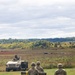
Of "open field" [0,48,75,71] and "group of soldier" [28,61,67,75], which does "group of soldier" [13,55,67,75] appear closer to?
"group of soldier" [28,61,67,75]

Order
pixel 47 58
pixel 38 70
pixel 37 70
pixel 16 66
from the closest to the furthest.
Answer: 1. pixel 37 70
2. pixel 38 70
3. pixel 16 66
4. pixel 47 58

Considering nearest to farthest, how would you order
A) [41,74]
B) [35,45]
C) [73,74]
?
[41,74], [73,74], [35,45]

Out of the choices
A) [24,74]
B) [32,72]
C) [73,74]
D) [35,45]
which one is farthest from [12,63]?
[35,45]

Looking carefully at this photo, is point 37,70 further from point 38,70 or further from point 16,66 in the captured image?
point 16,66

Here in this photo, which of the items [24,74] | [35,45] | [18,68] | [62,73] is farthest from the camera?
[35,45]

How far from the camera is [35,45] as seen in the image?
14550 centimetres

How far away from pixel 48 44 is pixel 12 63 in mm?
108357

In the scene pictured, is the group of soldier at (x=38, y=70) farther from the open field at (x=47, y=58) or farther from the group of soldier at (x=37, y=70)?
the open field at (x=47, y=58)

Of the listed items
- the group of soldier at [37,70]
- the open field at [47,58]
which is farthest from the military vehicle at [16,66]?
the group of soldier at [37,70]

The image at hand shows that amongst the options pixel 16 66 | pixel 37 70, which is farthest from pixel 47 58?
pixel 37 70

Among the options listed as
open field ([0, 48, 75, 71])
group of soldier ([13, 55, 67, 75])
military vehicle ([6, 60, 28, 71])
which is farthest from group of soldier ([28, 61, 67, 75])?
open field ([0, 48, 75, 71])

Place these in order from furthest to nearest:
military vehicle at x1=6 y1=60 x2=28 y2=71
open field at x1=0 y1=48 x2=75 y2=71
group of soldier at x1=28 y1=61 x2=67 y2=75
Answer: open field at x1=0 y1=48 x2=75 y2=71 < military vehicle at x1=6 y1=60 x2=28 y2=71 < group of soldier at x1=28 y1=61 x2=67 y2=75

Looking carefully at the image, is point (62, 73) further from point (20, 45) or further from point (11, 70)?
point (20, 45)

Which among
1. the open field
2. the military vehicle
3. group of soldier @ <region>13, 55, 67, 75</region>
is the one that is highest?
group of soldier @ <region>13, 55, 67, 75</region>
